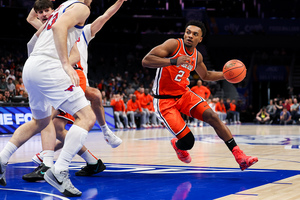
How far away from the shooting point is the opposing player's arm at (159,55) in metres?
4.58

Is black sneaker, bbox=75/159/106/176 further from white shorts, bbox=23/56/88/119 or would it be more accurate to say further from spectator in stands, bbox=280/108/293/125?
spectator in stands, bbox=280/108/293/125

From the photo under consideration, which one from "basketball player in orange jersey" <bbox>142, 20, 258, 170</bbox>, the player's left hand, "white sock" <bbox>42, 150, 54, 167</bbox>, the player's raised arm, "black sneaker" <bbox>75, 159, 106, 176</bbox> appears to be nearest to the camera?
the player's left hand

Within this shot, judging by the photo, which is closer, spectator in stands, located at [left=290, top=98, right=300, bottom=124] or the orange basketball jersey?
the orange basketball jersey

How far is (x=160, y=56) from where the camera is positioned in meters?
4.70

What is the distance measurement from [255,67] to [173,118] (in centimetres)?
2252

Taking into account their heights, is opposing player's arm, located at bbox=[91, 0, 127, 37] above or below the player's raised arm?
above

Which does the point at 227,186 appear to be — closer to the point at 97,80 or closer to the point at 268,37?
the point at 97,80

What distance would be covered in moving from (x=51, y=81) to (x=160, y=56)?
181 cm

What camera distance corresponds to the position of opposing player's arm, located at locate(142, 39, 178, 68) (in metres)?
4.58

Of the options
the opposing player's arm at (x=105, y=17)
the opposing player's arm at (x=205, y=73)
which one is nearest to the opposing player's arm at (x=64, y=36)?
the opposing player's arm at (x=105, y=17)

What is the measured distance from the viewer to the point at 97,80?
2164 centimetres

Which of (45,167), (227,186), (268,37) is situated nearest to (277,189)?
(227,186)

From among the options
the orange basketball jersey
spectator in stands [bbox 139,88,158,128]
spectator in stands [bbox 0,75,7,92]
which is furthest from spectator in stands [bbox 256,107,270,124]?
the orange basketball jersey

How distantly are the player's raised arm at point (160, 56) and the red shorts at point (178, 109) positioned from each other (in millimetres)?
594
